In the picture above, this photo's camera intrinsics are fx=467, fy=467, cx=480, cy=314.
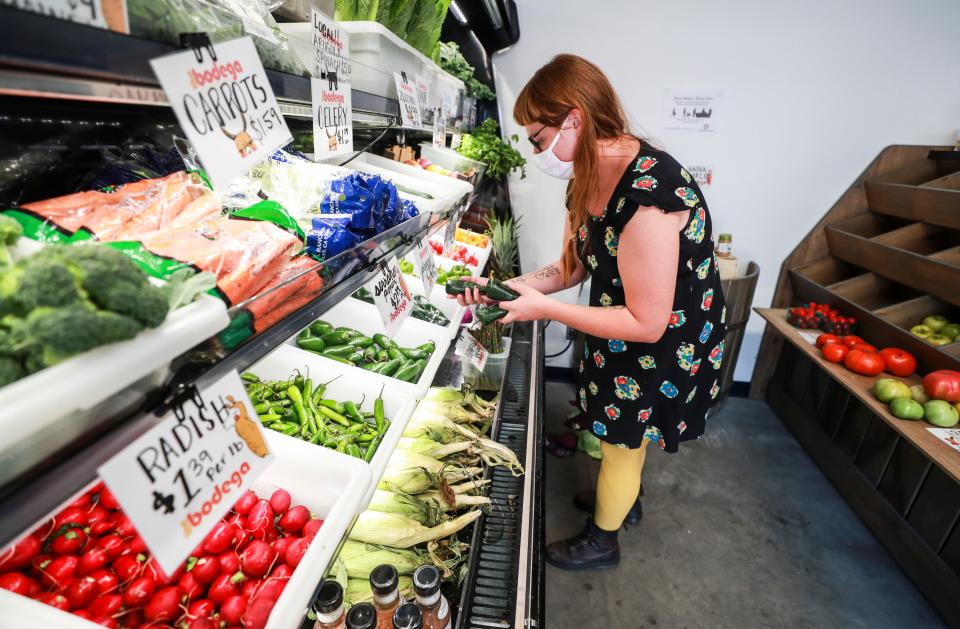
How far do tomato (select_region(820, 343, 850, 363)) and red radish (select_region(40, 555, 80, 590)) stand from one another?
11.3ft

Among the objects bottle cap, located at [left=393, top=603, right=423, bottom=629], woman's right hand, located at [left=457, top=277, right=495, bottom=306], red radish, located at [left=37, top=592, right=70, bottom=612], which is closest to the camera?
red radish, located at [left=37, top=592, right=70, bottom=612]

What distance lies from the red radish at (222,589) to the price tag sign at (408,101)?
1.37 metres

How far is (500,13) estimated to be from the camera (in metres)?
2.54

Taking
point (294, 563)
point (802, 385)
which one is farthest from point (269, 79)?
point (802, 385)

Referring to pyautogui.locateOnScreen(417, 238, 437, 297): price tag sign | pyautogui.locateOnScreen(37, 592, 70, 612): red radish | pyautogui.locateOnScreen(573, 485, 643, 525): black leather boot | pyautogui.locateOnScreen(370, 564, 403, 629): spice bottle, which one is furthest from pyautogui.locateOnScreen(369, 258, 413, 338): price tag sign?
pyautogui.locateOnScreen(573, 485, 643, 525): black leather boot

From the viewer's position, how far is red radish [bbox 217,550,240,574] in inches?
36.7

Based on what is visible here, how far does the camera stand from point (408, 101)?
1618mm

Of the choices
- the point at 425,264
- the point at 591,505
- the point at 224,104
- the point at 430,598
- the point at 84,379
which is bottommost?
the point at 591,505

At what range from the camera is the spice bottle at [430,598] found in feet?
3.18

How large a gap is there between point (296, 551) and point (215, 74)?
855 mm

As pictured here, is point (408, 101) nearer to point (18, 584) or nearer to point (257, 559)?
point (257, 559)

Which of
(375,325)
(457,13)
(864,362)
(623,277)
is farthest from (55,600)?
(864,362)

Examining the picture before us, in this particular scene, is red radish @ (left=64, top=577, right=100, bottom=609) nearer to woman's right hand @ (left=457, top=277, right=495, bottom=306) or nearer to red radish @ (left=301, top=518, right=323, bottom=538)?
red radish @ (left=301, top=518, right=323, bottom=538)

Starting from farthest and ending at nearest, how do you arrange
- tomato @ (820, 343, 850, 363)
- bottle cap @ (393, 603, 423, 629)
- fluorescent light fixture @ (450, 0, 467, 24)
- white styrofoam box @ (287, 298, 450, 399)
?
tomato @ (820, 343, 850, 363) < fluorescent light fixture @ (450, 0, 467, 24) < white styrofoam box @ (287, 298, 450, 399) < bottle cap @ (393, 603, 423, 629)
